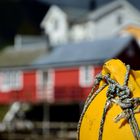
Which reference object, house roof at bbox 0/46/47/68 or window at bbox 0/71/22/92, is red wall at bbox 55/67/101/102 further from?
house roof at bbox 0/46/47/68

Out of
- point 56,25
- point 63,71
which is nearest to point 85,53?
point 63,71

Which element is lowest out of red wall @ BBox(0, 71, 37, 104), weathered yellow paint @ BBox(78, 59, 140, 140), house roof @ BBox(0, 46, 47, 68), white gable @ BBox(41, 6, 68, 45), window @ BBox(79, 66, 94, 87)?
red wall @ BBox(0, 71, 37, 104)

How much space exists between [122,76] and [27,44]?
1472 inches

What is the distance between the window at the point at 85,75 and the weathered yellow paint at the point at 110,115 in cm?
2678

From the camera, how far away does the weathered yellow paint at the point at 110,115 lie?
1994mm

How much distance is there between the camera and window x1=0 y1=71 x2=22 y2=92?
32.6 m

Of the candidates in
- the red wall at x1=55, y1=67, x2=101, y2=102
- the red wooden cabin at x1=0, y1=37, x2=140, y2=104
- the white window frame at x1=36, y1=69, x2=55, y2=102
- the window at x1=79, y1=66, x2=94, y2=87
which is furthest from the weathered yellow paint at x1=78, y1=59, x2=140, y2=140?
the white window frame at x1=36, y1=69, x2=55, y2=102

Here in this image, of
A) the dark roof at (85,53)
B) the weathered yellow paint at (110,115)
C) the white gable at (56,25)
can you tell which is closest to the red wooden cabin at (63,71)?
the dark roof at (85,53)

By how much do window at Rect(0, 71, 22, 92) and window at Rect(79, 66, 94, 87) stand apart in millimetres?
3724

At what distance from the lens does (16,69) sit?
33531 mm

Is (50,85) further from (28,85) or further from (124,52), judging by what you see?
(124,52)

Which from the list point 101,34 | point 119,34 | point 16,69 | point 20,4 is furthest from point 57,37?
point 16,69

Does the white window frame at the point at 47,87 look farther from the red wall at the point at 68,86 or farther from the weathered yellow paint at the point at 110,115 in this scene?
the weathered yellow paint at the point at 110,115

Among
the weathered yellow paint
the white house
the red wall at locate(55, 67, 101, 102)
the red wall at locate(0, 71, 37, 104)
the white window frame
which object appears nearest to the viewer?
the weathered yellow paint
